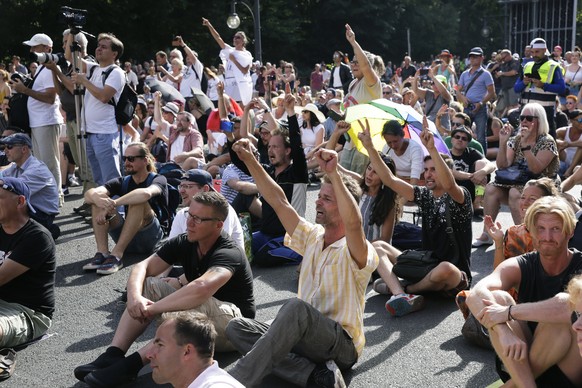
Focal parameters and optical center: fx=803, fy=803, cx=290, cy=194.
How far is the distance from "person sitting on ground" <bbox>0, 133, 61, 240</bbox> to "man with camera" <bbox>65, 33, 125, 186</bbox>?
0.95 metres

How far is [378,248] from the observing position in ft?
22.1

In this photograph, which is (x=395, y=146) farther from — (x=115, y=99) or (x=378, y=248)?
(x=115, y=99)

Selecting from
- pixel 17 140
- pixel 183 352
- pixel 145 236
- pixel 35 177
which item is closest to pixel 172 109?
pixel 17 140

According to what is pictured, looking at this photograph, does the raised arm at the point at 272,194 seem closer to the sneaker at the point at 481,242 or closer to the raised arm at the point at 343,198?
the raised arm at the point at 343,198

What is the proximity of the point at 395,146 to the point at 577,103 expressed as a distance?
708 centimetres

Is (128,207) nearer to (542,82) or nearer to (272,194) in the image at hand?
(272,194)

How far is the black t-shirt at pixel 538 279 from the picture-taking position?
14.6ft

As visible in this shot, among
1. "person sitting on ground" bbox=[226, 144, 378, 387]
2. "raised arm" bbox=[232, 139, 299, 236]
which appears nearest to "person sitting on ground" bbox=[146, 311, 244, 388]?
"person sitting on ground" bbox=[226, 144, 378, 387]

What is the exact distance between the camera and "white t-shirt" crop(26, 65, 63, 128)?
32.0 ft

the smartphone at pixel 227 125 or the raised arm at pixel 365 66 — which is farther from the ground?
the raised arm at pixel 365 66

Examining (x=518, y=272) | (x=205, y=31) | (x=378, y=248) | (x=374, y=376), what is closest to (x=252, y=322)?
(x=374, y=376)

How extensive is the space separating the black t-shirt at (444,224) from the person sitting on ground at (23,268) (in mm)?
2914

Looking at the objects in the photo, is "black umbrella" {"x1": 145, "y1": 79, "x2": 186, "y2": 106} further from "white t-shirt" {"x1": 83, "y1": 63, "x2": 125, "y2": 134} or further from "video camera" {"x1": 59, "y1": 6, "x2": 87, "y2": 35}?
"white t-shirt" {"x1": 83, "y1": 63, "x2": 125, "y2": 134}

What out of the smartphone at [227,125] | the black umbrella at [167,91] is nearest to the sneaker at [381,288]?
the smartphone at [227,125]
